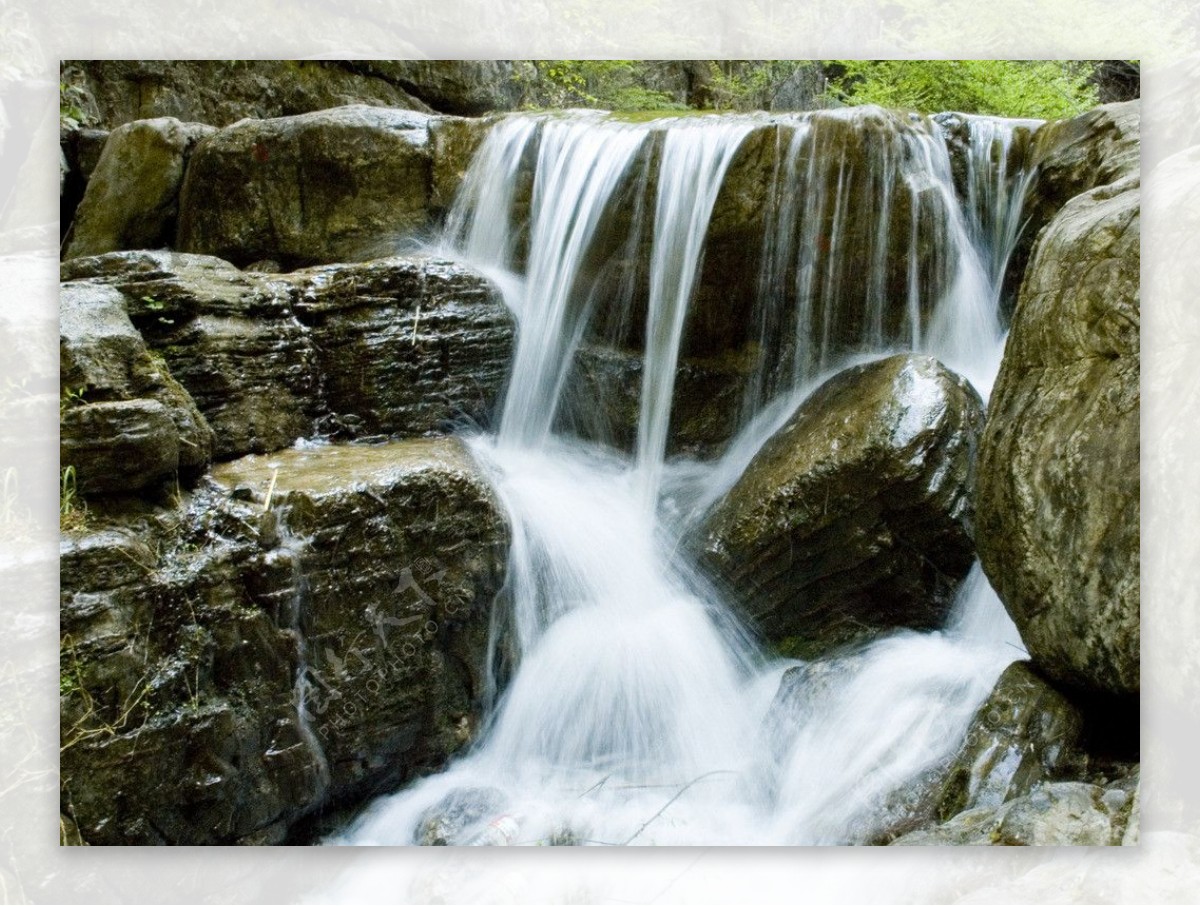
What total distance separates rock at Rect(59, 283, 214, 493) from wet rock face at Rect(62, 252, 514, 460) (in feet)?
0.27

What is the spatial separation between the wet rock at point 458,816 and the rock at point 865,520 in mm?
1092

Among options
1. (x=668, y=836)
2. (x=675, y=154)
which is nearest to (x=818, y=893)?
(x=668, y=836)

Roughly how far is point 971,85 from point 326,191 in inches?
105

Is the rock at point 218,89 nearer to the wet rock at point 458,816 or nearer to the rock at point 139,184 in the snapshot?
the rock at point 139,184

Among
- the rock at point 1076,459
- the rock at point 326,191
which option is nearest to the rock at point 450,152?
the rock at point 326,191

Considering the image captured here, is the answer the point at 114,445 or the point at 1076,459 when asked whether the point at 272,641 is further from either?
the point at 1076,459

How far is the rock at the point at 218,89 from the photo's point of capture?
3.18m

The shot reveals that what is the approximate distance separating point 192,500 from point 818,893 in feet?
6.89

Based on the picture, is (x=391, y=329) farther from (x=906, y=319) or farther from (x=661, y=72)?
(x=906, y=319)

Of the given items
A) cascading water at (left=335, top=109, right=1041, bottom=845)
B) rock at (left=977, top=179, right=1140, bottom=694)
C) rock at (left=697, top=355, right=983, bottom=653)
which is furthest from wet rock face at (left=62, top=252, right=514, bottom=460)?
rock at (left=977, top=179, right=1140, bottom=694)

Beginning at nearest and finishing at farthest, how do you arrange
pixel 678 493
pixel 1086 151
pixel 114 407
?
pixel 114 407 → pixel 1086 151 → pixel 678 493

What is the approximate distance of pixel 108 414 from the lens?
2.62 m

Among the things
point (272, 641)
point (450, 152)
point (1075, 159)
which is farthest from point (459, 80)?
point (1075, 159)

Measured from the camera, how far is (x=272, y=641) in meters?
2.77
